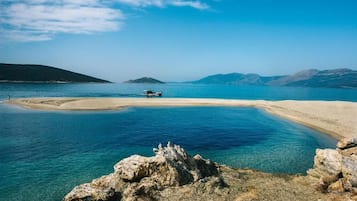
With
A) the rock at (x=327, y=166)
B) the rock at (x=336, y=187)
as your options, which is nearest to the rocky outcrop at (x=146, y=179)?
the rock at (x=336, y=187)

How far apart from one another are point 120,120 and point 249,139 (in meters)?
26.1

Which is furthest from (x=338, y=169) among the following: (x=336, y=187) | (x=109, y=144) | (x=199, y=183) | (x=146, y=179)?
(x=109, y=144)

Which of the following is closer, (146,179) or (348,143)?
(146,179)

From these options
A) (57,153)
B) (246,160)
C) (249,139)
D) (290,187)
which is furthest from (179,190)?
(249,139)

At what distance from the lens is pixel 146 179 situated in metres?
19.9

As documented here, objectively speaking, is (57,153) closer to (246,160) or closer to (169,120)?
(246,160)

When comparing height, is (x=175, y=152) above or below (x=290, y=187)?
above

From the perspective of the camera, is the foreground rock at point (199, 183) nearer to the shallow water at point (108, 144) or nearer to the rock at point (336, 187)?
the rock at point (336, 187)

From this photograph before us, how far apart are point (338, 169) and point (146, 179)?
1374 cm

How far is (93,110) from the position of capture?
222 feet

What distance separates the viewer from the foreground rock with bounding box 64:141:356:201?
18.1 m

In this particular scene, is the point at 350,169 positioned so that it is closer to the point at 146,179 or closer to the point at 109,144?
the point at 146,179

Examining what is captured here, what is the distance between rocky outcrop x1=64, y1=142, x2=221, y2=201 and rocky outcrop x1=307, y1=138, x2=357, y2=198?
7445mm

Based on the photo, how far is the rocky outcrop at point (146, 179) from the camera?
58.8 feet
